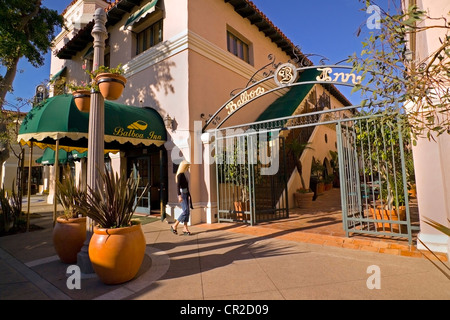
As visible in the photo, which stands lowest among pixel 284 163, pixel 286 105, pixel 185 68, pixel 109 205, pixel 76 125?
pixel 109 205

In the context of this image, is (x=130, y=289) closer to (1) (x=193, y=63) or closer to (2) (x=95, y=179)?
(2) (x=95, y=179)

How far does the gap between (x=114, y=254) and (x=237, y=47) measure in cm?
975

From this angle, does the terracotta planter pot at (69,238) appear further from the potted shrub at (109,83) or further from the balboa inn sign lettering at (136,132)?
the balboa inn sign lettering at (136,132)

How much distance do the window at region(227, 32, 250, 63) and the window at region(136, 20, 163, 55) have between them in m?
2.86

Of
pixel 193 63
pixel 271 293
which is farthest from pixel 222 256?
pixel 193 63

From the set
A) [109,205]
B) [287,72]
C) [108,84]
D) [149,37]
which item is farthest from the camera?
[149,37]

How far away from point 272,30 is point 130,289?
12.1m

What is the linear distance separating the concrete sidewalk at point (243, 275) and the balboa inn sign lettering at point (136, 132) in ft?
10.6

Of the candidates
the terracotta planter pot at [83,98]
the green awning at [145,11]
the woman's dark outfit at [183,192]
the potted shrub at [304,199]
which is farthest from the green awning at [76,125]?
the potted shrub at [304,199]

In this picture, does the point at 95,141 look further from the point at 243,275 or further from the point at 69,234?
the point at 243,275

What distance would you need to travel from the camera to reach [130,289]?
3.03 m

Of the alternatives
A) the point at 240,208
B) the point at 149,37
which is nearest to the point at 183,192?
the point at 240,208

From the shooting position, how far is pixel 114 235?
3119mm
